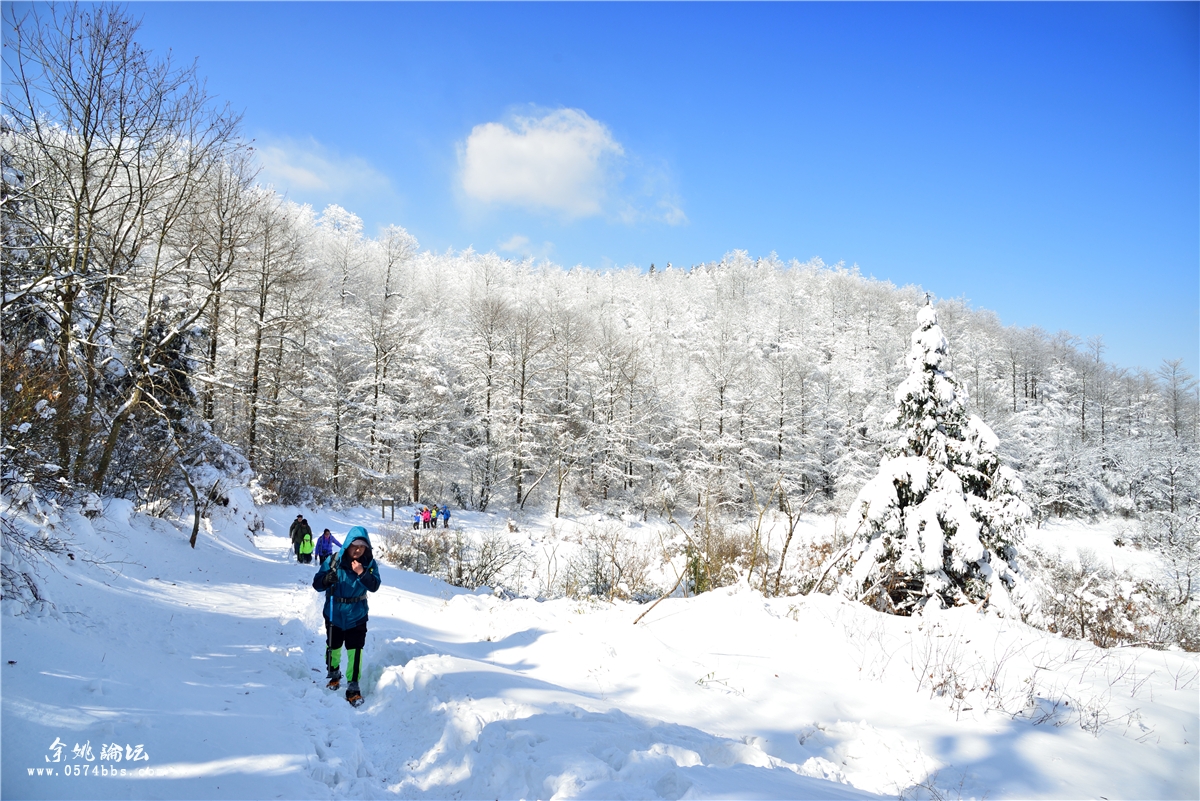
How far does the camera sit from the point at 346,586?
17.4ft

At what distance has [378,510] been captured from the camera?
81.6 feet

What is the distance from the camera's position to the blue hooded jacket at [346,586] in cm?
524

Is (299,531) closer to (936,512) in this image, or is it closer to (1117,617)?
(936,512)

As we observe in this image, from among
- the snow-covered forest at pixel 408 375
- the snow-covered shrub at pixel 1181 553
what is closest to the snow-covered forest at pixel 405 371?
the snow-covered forest at pixel 408 375

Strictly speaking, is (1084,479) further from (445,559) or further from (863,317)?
(445,559)

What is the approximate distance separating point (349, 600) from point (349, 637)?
387 mm

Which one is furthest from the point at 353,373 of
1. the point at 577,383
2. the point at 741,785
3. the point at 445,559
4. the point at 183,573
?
the point at 741,785

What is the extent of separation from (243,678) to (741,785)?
457 centimetres

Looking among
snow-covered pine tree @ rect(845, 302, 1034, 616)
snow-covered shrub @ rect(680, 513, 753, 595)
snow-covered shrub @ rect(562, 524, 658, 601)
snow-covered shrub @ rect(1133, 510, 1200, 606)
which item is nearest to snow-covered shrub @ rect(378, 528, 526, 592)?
snow-covered shrub @ rect(562, 524, 658, 601)

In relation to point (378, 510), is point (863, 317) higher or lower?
higher

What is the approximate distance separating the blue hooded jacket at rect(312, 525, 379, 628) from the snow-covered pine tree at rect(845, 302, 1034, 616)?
27.6 feet

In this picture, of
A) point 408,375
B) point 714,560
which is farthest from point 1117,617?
point 408,375

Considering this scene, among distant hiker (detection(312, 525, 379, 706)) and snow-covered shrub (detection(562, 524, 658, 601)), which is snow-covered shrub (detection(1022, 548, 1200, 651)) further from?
distant hiker (detection(312, 525, 379, 706))

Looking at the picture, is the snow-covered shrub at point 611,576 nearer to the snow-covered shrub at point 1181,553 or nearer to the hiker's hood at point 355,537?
the hiker's hood at point 355,537
